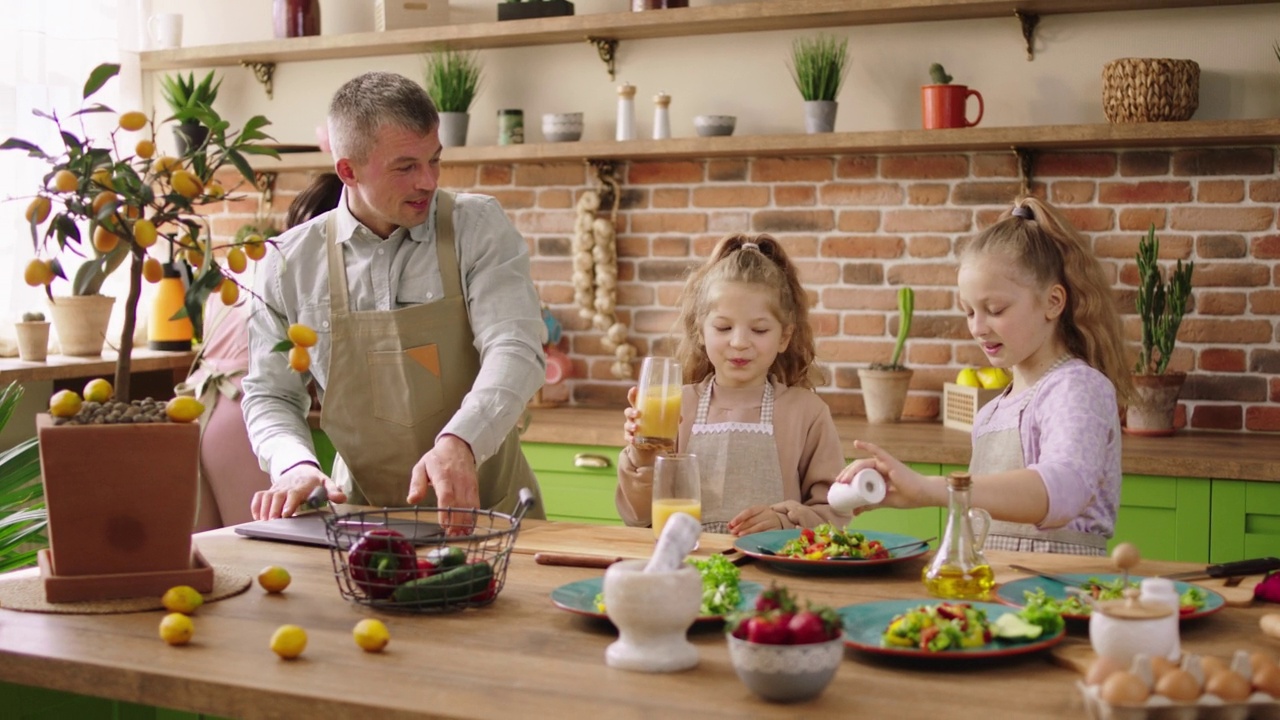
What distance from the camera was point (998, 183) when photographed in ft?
12.2

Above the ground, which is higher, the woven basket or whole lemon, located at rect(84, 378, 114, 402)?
the woven basket

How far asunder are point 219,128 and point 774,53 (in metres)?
2.57

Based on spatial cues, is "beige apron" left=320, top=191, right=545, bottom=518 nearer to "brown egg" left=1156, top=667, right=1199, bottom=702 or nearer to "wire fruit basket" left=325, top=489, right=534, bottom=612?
"wire fruit basket" left=325, top=489, right=534, bottom=612

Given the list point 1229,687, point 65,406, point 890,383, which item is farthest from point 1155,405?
point 65,406

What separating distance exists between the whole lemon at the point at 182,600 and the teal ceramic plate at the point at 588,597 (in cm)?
42

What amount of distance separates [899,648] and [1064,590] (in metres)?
0.38

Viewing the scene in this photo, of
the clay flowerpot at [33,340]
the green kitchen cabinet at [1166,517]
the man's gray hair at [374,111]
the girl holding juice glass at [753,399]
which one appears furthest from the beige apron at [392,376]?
the clay flowerpot at [33,340]

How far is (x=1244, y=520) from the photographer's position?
3.04 meters

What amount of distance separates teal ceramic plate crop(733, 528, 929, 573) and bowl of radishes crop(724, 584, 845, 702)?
492mm

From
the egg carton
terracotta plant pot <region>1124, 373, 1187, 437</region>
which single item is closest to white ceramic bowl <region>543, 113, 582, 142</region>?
terracotta plant pot <region>1124, 373, 1187, 437</region>

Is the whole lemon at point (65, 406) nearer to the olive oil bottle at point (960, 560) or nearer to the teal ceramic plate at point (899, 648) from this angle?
the teal ceramic plate at point (899, 648)

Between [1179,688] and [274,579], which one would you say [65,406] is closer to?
[274,579]

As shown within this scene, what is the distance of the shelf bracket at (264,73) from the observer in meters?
4.52

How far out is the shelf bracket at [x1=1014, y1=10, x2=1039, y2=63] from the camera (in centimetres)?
360
